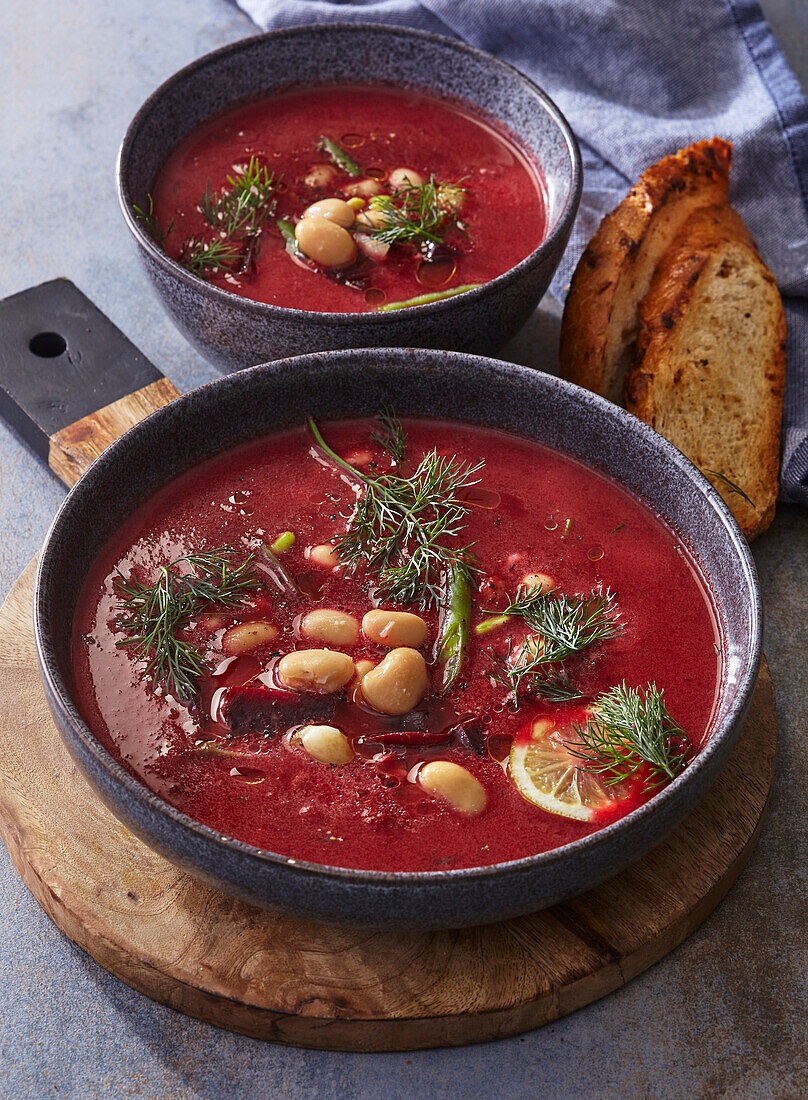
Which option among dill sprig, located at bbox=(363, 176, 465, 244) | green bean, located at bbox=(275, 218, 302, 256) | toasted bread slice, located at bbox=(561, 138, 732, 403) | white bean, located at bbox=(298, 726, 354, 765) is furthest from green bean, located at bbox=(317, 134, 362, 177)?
white bean, located at bbox=(298, 726, 354, 765)

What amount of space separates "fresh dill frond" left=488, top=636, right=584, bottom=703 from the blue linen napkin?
4.90 ft

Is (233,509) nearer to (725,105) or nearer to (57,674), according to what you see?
(57,674)

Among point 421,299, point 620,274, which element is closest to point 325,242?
point 421,299

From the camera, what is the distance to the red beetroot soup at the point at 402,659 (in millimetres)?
1637

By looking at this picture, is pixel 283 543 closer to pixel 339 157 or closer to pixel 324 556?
pixel 324 556

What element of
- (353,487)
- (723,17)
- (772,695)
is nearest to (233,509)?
(353,487)

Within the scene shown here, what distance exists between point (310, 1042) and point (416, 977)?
0.62ft

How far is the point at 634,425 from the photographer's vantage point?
6.75 ft

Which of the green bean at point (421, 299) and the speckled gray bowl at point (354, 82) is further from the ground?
the speckled gray bowl at point (354, 82)

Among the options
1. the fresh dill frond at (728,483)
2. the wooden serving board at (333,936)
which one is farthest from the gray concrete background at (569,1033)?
the fresh dill frond at (728,483)

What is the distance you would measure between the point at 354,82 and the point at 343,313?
1.06 m

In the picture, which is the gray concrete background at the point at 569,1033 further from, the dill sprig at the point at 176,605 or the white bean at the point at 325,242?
the white bean at the point at 325,242

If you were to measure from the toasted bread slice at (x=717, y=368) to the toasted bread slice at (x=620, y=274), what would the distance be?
0.13 ft

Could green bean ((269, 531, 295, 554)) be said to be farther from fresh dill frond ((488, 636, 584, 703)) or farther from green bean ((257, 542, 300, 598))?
fresh dill frond ((488, 636, 584, 703))
